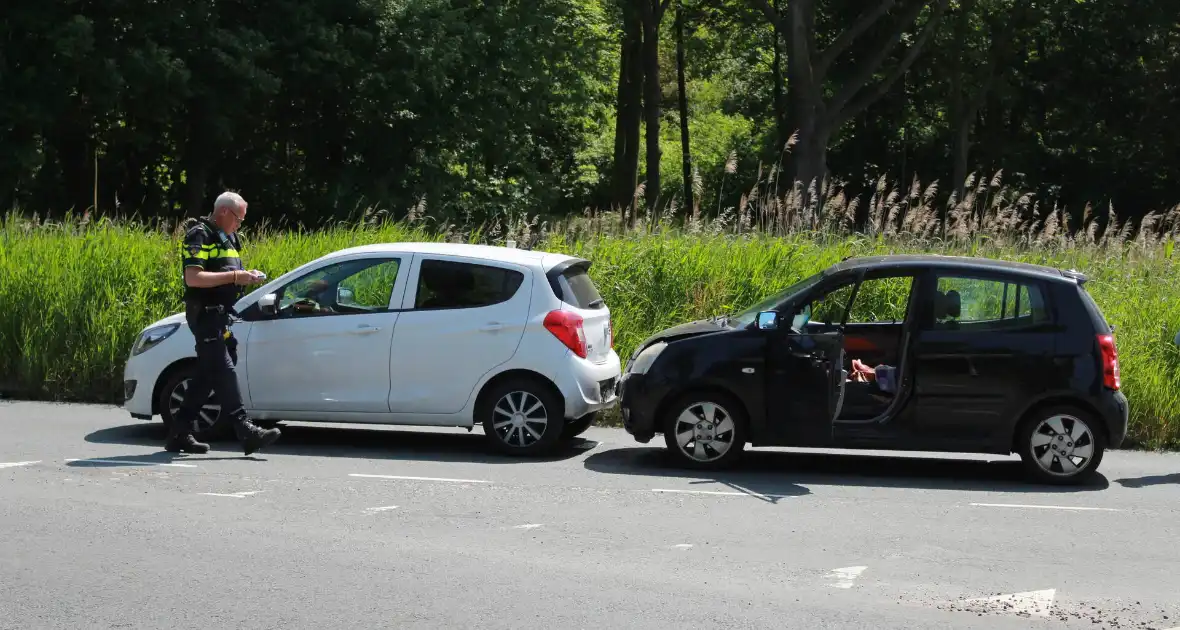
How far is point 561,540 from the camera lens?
306 inches

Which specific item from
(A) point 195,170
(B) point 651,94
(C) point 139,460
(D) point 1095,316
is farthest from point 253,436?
(B) point 651,94

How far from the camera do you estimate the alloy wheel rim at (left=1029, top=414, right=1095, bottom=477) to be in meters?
9.99

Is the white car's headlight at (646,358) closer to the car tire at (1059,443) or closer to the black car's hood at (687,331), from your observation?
the black car's hood at (687,331)

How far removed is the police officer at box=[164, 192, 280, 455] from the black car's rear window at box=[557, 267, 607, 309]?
90.4 inches

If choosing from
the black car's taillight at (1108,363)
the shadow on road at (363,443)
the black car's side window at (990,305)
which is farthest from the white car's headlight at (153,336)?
the black car's taillight at (1108,363)

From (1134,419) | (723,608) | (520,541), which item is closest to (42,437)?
(520,541)

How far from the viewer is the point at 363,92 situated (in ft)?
100

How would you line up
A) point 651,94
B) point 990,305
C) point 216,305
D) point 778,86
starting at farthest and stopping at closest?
point 778,86 < point 651,94 < point 216,305 < point 990,305

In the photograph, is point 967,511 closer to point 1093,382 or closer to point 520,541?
point 1093,382

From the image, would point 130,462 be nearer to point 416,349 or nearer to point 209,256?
point 209,256

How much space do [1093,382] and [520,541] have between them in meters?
4.50

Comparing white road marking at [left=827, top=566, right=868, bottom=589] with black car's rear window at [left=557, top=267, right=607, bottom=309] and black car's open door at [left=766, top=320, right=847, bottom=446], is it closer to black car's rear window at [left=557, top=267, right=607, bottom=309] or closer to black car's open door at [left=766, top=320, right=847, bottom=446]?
black car's open door at [left=766, top=320, right=847, bottom=446]

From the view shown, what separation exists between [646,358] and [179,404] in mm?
3709

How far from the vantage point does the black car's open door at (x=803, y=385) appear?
32.4 feet
